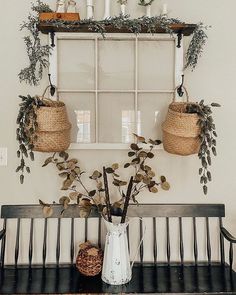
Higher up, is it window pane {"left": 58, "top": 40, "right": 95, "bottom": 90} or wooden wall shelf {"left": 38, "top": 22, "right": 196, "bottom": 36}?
wooden wall shelf {"left": 38, "top": 22, "right": 196, "bottom": 36}

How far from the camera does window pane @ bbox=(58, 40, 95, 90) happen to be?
2.45 metres

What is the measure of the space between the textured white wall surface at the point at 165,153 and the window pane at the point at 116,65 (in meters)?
0.22

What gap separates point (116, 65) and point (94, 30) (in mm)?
277

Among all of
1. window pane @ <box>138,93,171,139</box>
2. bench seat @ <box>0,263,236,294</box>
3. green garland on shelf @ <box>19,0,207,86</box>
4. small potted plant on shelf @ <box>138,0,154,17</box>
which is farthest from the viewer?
window pane @ <box>138,93,171,139</box>

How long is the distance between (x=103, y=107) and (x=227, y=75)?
0.89 m

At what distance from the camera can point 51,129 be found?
2184 mm

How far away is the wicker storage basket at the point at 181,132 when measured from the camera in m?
2.19

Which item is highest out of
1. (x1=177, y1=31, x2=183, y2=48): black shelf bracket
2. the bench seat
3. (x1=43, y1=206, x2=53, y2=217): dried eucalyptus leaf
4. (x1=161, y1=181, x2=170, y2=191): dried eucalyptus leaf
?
(x1=177, y1=31, x2=183, y2=48): black shelf bracket

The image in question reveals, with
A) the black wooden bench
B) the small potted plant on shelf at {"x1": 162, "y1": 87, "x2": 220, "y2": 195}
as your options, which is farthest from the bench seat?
the small potted plant on shelf at {"x1": 162, "y1": 87, "x2": 220, "y2": 195}

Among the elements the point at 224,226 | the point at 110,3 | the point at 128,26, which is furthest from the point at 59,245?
the point at 110,3

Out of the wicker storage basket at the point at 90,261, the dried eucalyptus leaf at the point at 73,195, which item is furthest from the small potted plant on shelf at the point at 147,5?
the wicker storage basket at the point at 90,261

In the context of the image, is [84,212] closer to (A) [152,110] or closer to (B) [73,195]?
(B) [73,195]

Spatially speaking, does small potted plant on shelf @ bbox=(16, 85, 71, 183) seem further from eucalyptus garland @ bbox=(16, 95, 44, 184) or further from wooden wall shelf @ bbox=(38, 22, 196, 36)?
wooden wall shelf @ bbox=(38, 22, 196, 36)

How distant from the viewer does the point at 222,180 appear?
2.54m
